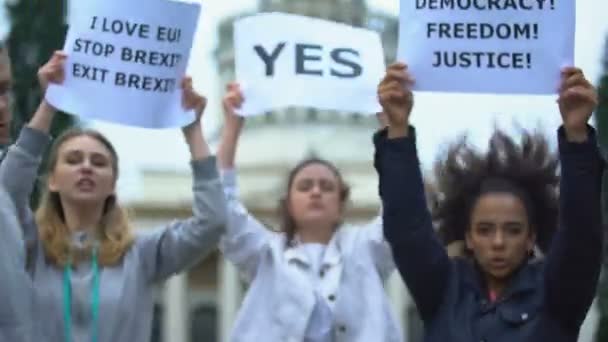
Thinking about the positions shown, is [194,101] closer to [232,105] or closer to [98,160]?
[98,160]

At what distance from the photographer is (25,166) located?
14.6ft

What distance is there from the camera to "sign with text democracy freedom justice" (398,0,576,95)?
4.09 meters

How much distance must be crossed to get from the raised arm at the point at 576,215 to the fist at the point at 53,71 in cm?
164

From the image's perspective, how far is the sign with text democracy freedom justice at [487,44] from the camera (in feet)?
13.4

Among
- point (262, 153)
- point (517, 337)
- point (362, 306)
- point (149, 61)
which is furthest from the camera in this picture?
point (262, 153)

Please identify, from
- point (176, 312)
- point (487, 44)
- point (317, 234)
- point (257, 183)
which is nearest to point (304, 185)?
point (317, 234)

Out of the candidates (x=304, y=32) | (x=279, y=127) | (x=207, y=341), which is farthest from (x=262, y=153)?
(x=304, y=32)

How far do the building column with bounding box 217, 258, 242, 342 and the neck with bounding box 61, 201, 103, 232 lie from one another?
39673 mm

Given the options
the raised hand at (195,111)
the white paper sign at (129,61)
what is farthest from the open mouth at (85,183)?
the raised hand at (195,111)

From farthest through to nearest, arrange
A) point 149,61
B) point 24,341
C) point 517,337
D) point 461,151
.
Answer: point 149,61
point 461,151
point 24,341
point 517,337

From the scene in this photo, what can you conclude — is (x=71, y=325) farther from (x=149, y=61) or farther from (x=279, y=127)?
(x=279, y=127)

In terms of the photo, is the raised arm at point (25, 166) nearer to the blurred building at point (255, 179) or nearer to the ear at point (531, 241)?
the ear at point (531, 241)

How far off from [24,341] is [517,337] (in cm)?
127

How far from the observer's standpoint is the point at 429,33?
4.14m
